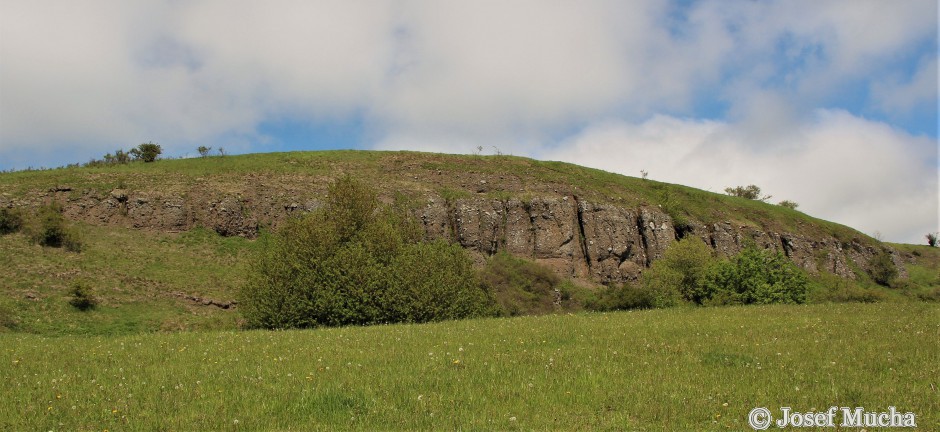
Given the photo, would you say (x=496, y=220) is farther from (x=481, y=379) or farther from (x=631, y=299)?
(x=481, y=379)

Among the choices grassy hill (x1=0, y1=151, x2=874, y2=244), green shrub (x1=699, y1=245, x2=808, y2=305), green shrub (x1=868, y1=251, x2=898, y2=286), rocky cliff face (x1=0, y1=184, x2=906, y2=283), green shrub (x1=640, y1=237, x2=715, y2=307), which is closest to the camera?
green shrub (x1=699, y1=245, x2=808, y2=305)

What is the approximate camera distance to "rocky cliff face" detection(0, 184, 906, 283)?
68750mm

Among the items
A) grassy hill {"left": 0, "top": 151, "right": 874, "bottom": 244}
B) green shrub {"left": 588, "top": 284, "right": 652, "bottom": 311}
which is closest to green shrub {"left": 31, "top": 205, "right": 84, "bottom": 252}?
grassy hill {"left": 0, "top": 151, "right": 874, "bottom": 244}

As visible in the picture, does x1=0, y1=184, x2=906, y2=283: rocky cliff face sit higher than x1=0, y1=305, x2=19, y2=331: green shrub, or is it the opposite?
x1=0, y1=184, x2=906, y2=283: rocky cliff face

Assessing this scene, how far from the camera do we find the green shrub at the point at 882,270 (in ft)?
318

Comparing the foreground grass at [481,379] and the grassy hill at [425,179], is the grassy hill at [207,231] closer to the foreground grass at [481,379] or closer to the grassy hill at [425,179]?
the grassy hill at [425,179]

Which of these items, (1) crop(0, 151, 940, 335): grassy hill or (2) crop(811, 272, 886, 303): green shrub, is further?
(2) crop(811, 272, 886, 303): green shrub

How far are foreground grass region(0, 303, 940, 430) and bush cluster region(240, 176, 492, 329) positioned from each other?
12621 mm

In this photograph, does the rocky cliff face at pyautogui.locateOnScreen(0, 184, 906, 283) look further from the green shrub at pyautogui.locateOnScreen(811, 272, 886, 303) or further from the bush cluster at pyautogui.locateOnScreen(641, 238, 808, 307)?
the green shrub at pyautogui.locateOnScreen(811, 272, 886, 303)

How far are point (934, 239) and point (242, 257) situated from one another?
14623 centimetres

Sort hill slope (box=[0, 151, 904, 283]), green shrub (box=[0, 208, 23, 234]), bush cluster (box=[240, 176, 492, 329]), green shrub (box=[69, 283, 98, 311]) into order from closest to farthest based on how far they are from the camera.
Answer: bush cluster (box=[240, 176, 492, 329])
green shrub (box=[69, 283, 98, 311])
green shrub (box=[0, 208, 23, 234])
hill slope (box=[0, 151, 904, 283])

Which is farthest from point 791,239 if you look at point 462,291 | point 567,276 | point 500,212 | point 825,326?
point 825,326

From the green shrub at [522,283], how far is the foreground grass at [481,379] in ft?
143

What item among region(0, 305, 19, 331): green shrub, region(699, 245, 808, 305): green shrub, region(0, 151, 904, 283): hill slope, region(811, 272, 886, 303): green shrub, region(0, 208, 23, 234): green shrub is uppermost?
region(0, 151, 904, 283): hill slope
